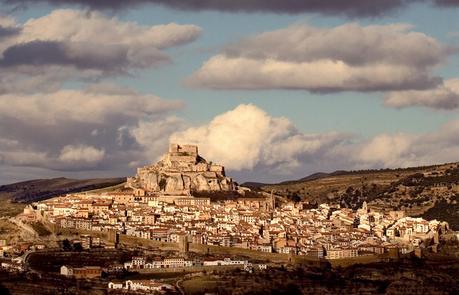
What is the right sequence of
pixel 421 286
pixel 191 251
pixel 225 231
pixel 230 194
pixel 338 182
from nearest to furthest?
pixel 421 286 → pixel 191 251 → pixel 225 231 → pixel 230 194 → pixel 338 182

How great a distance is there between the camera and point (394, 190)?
171750 mm

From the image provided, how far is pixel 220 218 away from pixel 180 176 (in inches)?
645

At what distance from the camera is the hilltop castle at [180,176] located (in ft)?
469

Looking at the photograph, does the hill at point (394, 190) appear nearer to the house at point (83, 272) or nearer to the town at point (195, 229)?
the town at point (195, 229)

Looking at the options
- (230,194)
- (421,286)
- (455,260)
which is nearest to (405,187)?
(230,194)

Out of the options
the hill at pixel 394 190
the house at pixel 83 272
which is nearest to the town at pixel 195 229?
the house at pixel 83 272

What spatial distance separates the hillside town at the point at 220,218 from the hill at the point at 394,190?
9053 mm

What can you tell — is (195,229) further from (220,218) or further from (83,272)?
(83,272)

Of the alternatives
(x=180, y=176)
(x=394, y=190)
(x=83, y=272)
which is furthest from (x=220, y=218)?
(x=394, y=190)

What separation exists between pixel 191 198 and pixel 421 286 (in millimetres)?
46871

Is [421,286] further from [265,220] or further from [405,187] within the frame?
[405,187]

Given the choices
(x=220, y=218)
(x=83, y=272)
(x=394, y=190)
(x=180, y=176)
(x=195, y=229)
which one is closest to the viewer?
(x=83, y=272)

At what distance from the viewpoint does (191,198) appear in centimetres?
13838

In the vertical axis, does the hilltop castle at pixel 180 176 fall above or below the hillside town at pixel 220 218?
above
